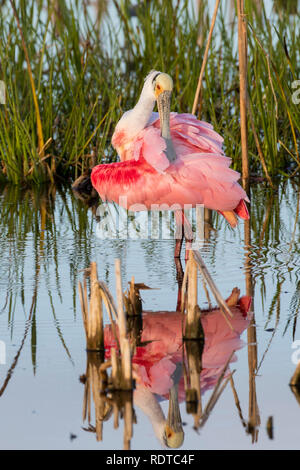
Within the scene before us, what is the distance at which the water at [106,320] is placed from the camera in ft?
15.3

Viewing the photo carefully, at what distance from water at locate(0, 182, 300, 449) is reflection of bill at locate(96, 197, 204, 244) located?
13 centimetres

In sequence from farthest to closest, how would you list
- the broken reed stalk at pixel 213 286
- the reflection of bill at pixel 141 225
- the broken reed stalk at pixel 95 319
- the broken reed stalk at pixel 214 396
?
the reflection of bill at pixel 141 225
the broken reed stalk at pixel 213 286
the broken reed stalk at pixel 95 319
the broken reed stalk at pixel 214 396

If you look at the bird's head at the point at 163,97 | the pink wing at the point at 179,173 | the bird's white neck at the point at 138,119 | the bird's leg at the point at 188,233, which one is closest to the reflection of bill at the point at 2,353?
the pink wing at the point at 179,173

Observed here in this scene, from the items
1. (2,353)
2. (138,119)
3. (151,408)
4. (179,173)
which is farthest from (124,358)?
(138,119)

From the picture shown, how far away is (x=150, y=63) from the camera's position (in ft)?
37.4

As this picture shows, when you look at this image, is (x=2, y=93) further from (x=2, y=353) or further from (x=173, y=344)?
(x=173, y=344)

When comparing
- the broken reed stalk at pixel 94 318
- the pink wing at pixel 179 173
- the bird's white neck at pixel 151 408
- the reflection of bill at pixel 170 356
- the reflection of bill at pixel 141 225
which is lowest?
the bird's white neck at pixel 151 408

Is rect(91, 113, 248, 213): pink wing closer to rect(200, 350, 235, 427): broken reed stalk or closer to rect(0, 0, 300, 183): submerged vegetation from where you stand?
rect(200, 350, 235, 427): broken reed stalk

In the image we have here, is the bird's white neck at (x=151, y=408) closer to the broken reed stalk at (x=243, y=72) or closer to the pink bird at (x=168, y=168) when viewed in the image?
the pink bird at (x=168, y=168)

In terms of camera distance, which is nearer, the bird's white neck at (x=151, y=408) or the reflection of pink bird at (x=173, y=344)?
the bird's white neck at (x=151, y=408)

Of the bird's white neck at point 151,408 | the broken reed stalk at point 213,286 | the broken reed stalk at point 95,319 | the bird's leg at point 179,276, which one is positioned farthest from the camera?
the bird's leg at point 179,276

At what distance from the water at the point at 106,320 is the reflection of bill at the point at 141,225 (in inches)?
5.2

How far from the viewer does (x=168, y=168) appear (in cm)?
716
